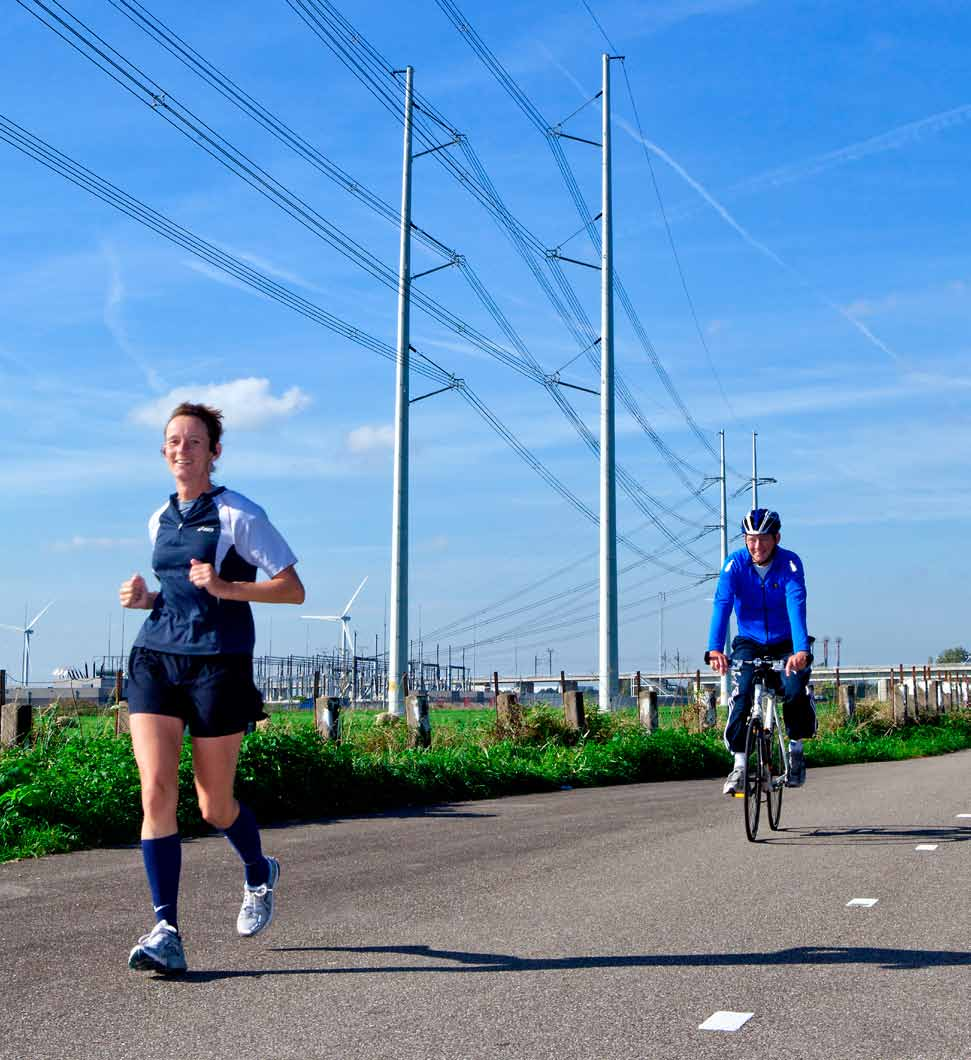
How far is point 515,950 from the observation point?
5.34 meters

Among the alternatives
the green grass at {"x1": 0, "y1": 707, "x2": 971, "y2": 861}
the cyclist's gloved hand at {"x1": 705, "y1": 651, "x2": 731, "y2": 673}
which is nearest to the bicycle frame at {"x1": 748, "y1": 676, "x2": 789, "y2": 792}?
the cyclist's gloved hand at {"x1": 705, "y1": 651, "x2": 731, "y2": 673}

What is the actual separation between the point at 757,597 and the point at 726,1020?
5234 millimetres

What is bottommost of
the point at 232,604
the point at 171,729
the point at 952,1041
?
the point at 952,1041

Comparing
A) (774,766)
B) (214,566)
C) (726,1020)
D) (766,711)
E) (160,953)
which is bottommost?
(726,1020)

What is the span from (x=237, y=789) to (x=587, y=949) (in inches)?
219

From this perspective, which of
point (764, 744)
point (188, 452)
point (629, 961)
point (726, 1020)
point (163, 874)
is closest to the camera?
point (726, 1020)

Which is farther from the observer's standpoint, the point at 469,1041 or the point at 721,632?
the point at 721,632

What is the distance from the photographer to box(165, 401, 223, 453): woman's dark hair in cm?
534

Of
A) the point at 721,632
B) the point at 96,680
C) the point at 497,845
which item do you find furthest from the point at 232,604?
the point at 96,680

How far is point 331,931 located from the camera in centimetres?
580

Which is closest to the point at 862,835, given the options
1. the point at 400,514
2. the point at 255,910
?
the point at 255,910

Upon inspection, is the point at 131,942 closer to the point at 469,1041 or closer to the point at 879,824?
the point at 469,1041

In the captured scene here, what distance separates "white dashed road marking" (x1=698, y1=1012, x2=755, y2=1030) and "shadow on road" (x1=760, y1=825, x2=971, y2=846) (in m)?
4.69

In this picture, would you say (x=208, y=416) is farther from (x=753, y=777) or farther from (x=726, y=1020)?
(x=753, y=777)
